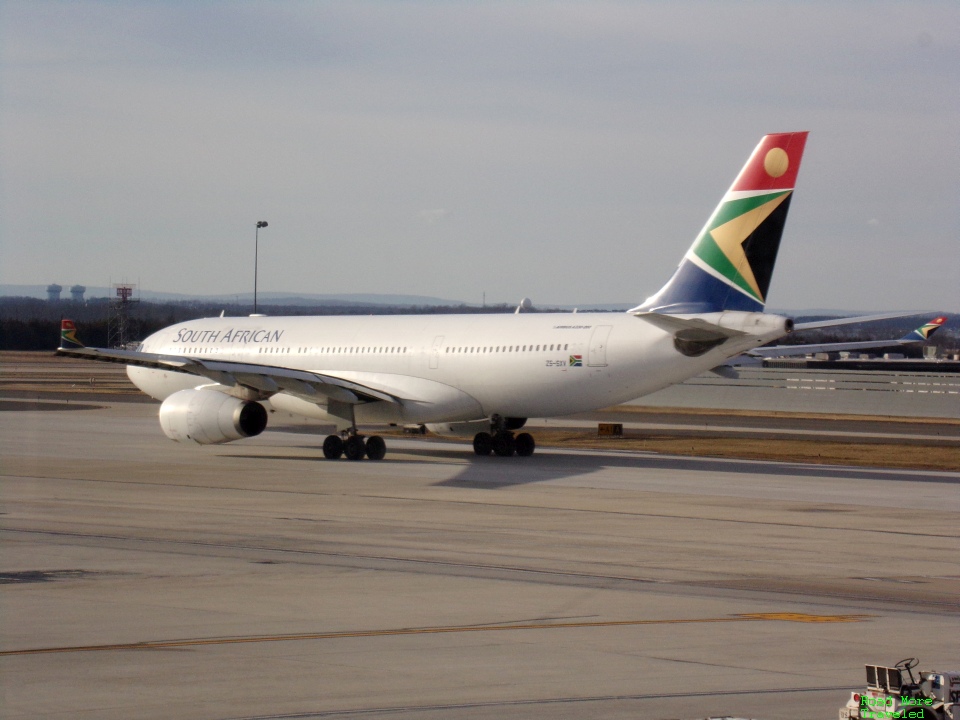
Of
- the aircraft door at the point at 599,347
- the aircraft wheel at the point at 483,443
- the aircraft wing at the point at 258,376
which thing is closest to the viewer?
the aircraft door at the point at 599,347

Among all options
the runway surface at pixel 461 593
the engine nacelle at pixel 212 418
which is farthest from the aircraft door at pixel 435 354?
Result: the runway surface at pixel 461 593

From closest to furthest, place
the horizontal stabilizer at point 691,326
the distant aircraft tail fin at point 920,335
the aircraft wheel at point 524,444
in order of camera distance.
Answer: the horizontal stabilizer at point 691,326, the aircraft wheel at point 524,444, the distant aircraft tail fin at point 920,335

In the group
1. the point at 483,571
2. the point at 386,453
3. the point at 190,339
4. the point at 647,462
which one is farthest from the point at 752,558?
the point at 190,339

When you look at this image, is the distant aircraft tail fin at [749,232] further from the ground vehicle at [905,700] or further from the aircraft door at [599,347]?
the ground vehicle at [905,700]

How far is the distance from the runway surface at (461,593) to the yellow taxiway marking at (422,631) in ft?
0.15

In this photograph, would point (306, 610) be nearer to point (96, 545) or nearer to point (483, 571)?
point (483, 571)

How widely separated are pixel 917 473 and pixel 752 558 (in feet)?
54.0

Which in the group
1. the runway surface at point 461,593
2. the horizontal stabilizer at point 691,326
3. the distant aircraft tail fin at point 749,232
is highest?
the distant aircraft tail fin at point 749,232

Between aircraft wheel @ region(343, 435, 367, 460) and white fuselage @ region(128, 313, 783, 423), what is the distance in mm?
976

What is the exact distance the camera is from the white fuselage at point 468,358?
30625 mm

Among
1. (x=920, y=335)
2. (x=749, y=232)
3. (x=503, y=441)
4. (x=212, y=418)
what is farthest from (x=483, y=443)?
(x=920, y=335)

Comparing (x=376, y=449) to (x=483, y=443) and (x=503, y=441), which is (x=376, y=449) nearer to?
(x=483, y=443)

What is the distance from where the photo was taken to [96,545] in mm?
17312

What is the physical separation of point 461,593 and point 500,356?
19.0m
